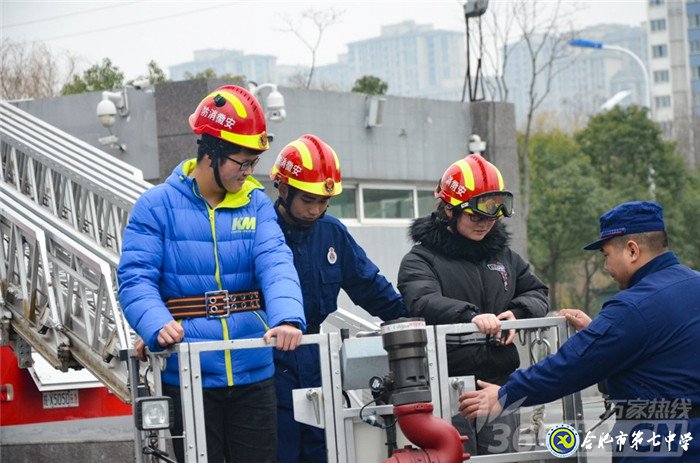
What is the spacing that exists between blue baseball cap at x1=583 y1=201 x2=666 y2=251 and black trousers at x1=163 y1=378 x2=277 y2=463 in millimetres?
1529

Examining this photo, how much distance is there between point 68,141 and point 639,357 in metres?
7.92

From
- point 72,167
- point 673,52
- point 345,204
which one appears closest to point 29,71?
point 345,204

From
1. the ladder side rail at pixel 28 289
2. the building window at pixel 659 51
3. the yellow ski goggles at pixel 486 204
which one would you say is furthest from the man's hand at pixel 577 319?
the building window at pixel 659 51

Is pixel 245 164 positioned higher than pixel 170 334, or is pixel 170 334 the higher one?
pixel 245 164

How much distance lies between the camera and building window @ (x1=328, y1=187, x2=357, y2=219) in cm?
2080

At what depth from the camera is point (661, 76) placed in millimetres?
148375

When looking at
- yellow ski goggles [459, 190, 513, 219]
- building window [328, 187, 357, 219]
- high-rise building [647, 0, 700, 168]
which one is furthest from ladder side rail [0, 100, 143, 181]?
high-rise building [647, 0, 700, 168]

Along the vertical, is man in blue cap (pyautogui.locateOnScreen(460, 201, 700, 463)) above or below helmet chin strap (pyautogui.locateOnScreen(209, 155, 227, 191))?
below

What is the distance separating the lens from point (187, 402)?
4.99m

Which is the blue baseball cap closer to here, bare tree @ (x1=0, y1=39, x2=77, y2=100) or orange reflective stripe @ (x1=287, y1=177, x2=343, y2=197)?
orange reflective stripe @ (x1=287, y1=177, x2=343, y2=197)

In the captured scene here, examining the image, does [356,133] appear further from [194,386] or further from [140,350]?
[194,386]

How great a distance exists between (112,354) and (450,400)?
431cm

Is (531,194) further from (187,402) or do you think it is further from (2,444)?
(187,402)

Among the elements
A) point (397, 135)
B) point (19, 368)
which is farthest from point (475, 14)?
point (19, 368)
